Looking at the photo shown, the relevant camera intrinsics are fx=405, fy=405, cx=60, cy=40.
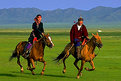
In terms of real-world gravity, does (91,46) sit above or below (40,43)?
below

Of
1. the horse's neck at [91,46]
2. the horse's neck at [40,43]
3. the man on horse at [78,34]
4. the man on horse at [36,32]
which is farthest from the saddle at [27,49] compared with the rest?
the horse's neck at [91,46]

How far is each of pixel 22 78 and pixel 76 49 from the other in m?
2.16

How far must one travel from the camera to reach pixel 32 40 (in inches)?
595

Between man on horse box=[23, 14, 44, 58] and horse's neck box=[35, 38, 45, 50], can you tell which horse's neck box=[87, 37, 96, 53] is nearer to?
horse's neck box=[35, 38, 45, 50]

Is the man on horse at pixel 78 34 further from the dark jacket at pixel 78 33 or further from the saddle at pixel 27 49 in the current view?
the saddle at pixel 27 49

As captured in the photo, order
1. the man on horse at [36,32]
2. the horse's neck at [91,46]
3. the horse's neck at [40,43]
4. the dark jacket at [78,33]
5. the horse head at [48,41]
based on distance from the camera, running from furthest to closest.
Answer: the man on horse at [36,32]
the horse's neck at [40,43]
the dark jacket at [78,33]
the horse head at [48,41]
the horse's neck at [91,46]

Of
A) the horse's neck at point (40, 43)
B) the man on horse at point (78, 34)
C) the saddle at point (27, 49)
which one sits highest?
the man on horse at point (78, 34)

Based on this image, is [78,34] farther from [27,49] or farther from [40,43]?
[27,49]

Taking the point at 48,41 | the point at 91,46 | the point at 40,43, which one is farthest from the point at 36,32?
the point at 91,46

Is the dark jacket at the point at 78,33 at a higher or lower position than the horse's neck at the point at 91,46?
higher

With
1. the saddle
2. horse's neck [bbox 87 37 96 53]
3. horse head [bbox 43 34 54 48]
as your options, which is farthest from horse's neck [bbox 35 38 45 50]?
horse's neck [bbox 87 37 96 53]

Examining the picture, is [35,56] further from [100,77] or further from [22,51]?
[100,77]

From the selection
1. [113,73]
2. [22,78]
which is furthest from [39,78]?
[113,73]

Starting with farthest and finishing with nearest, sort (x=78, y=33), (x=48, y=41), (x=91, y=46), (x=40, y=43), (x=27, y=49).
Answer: (x=27, y=49) → (x=40, y=43) → (x=78, y=33) → (x=48, y=41) → (x=91, y=46)
